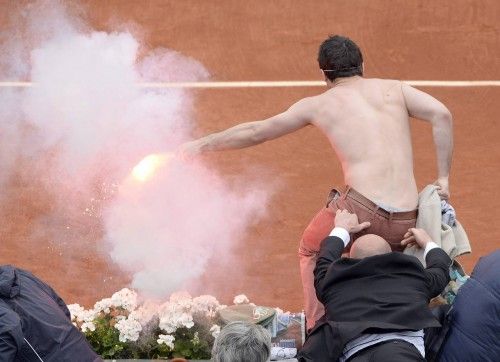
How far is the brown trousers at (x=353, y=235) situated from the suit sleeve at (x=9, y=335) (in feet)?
7.06

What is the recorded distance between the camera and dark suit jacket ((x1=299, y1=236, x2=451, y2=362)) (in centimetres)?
596

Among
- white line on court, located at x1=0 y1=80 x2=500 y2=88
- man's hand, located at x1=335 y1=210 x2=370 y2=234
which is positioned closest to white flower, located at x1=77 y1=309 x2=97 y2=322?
man's hand, located at x1=335 y1=210 x2=370 y2=234

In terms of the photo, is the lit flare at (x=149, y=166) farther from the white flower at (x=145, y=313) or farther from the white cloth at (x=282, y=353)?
the white cloth at (x=282, y=353)

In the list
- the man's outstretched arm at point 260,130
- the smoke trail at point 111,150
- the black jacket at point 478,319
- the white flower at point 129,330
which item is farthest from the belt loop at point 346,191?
the smoke trail at point 111,150

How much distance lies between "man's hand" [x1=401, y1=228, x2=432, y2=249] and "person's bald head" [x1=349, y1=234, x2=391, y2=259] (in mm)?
577

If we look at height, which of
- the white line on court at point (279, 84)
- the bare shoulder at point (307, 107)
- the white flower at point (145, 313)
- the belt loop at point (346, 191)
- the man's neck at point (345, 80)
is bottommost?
the white flower at point (145, 313)

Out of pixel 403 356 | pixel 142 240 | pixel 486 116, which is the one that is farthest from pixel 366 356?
pixel 486 116

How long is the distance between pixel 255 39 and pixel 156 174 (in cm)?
327

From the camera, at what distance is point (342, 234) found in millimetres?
6746

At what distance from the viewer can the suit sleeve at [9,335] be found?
5.77 meters

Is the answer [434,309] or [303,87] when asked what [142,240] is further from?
[434,309]

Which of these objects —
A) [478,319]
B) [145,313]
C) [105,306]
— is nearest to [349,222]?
[478,319]

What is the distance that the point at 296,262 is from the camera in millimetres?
10172

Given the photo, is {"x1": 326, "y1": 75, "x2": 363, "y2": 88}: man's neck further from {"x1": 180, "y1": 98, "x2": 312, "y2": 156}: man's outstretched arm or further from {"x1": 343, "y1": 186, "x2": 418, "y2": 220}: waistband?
{"x1": 343, "y1": 186, "x2": 418, "y2": 220}: waistband
